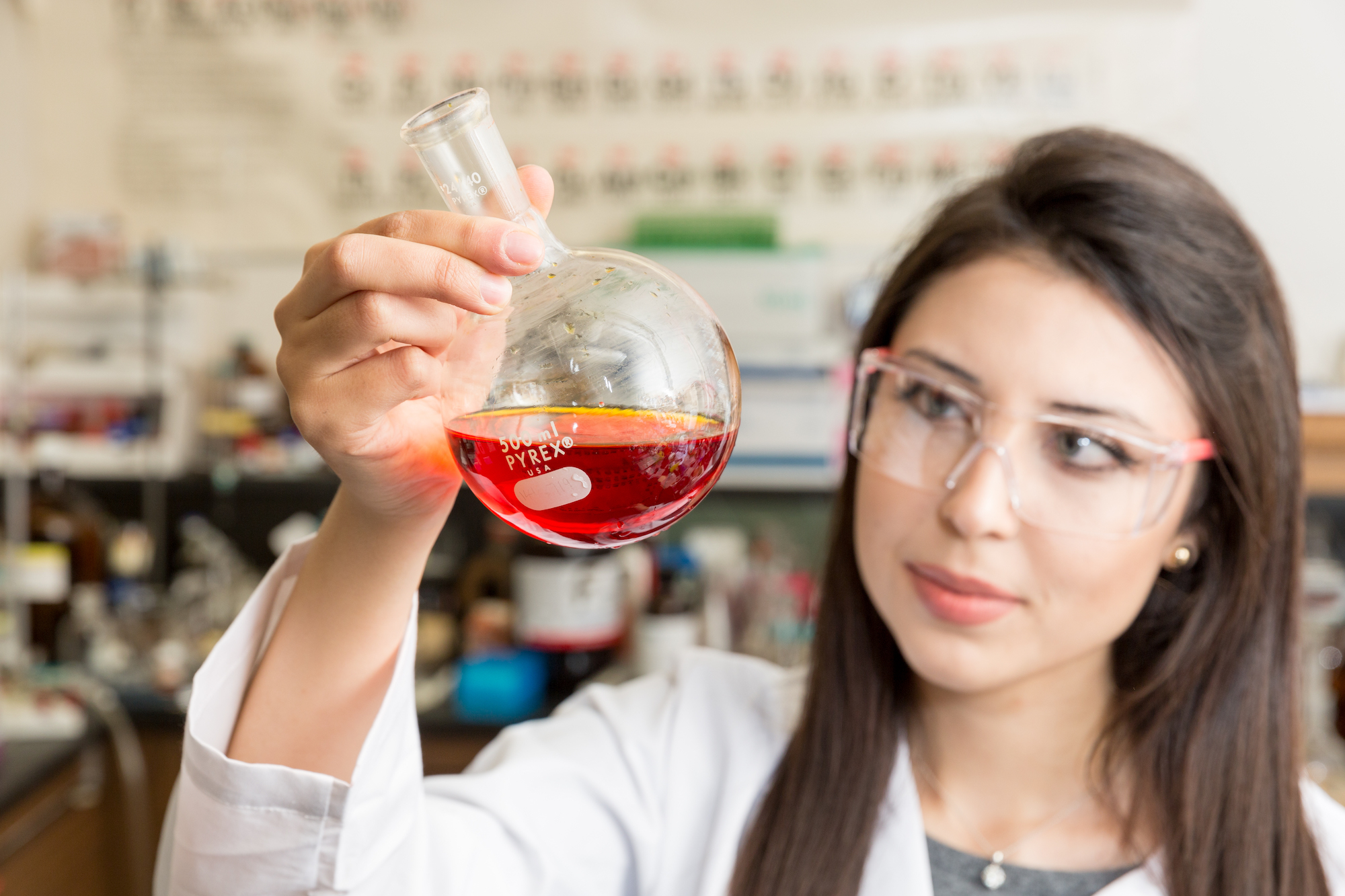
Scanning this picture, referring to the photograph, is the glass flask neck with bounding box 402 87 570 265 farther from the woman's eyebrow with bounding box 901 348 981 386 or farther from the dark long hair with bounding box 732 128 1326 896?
the dark long hair with bounding box 732 128 1326 896

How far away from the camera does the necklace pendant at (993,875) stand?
3.90ft

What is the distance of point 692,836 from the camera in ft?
4.09

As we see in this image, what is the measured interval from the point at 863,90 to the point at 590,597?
1.84 metres

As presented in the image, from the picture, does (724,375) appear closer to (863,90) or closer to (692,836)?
(692,836)

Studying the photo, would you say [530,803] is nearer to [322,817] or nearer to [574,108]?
[322,817]

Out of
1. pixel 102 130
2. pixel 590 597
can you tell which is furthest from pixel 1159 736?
pixel 102 130

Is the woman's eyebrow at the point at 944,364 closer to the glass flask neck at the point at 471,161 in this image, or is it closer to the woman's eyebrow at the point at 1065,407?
the woman's eyebrow at the point at 1065,407

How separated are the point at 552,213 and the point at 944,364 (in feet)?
7.25

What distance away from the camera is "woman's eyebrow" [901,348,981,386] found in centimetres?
111

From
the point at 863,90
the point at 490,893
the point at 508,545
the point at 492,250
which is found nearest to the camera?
the point at 492,250

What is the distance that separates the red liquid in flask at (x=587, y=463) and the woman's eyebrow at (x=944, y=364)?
470 millimetres

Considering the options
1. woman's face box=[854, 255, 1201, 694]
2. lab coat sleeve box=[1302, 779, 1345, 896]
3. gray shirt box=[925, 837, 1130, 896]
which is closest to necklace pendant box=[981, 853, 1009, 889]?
gray shirt box=[925, 837, 1130, 896]

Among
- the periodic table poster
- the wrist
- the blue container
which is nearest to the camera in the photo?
the wrist

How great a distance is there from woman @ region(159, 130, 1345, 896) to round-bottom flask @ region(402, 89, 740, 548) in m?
0.18
